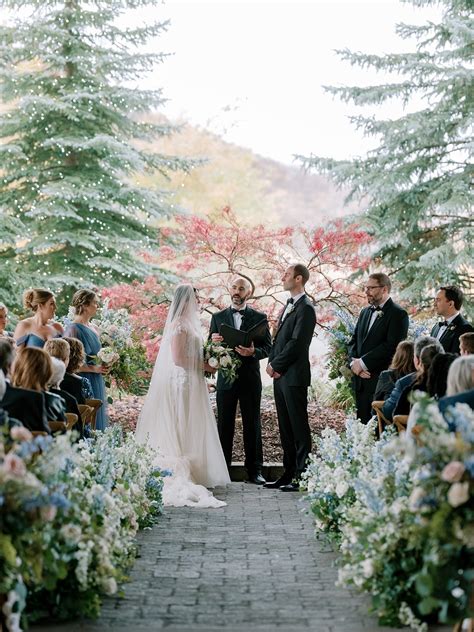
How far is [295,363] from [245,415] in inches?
34.3

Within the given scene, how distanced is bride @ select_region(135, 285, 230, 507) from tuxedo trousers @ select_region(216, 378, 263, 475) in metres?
0.38

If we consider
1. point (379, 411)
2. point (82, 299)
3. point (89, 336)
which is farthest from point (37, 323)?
point (379, 411)

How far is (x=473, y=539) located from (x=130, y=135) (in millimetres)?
12915

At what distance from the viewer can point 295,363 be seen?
30.8 feet

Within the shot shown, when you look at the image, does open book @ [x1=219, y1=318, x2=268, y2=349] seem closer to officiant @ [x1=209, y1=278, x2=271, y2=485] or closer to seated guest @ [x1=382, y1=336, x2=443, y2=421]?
officiant @ [x1=209, y1=278, x2=271, y2=485]

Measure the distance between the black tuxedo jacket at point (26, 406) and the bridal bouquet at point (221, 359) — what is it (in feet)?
13.6

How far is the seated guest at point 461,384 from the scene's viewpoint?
16.5ft

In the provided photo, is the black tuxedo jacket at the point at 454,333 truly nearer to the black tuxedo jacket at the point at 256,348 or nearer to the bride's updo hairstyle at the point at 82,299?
the black tuxedo jacket at the point at 256,348

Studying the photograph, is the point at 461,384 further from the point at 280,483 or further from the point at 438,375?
the point at 280,483

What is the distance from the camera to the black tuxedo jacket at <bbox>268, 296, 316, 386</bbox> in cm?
930

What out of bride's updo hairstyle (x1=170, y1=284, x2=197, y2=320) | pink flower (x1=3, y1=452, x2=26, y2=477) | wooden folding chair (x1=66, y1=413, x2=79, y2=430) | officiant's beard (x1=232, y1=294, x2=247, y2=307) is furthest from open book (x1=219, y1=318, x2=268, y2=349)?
pink flower (x1=3, y1=452, x2=26, y2=477)

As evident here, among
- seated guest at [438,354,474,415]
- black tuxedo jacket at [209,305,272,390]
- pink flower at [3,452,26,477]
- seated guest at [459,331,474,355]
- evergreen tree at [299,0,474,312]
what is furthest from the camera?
evergreen tree at [299,0,474,312]

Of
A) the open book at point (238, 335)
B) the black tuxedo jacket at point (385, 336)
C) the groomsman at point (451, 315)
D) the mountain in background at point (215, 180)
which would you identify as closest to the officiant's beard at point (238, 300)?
the open book at point (238, 335)

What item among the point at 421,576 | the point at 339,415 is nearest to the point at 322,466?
the point at 421,576
